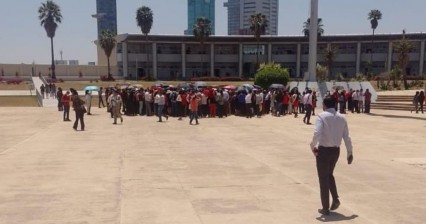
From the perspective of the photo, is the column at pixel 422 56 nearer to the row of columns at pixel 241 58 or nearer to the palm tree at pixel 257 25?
the row of columns at pixel 241 58

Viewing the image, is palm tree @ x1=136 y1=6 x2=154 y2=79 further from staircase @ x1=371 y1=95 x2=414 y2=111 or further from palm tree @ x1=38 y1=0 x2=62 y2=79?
staircase @ x1=371 y1=95 x2=414 y2=111

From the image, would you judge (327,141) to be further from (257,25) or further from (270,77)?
(257,25)

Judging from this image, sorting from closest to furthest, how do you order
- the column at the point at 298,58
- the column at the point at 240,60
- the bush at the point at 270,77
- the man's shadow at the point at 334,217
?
the man's shadow at the point at 334,217 < the bush at the point at 270,77 < the column at the point at 298,58 < the column at the point at 240,60

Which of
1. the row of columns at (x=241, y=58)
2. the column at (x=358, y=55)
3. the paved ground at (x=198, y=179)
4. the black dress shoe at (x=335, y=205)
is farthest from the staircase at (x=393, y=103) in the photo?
the column at (x=358, y=55)

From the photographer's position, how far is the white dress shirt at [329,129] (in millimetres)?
5781

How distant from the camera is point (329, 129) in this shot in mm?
5781

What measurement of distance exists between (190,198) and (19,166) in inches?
181

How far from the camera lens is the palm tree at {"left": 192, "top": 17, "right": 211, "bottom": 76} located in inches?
3086

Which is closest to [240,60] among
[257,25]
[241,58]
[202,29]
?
[241,58]

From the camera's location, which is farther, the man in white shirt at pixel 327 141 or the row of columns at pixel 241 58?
the row of columns at pixel 241 58

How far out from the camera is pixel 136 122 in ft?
63.0

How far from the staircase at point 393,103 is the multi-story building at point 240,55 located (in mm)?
49803

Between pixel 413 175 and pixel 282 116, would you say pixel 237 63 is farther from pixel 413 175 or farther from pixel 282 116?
pixel 413 175

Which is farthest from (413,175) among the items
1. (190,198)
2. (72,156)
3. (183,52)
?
(183,52)
